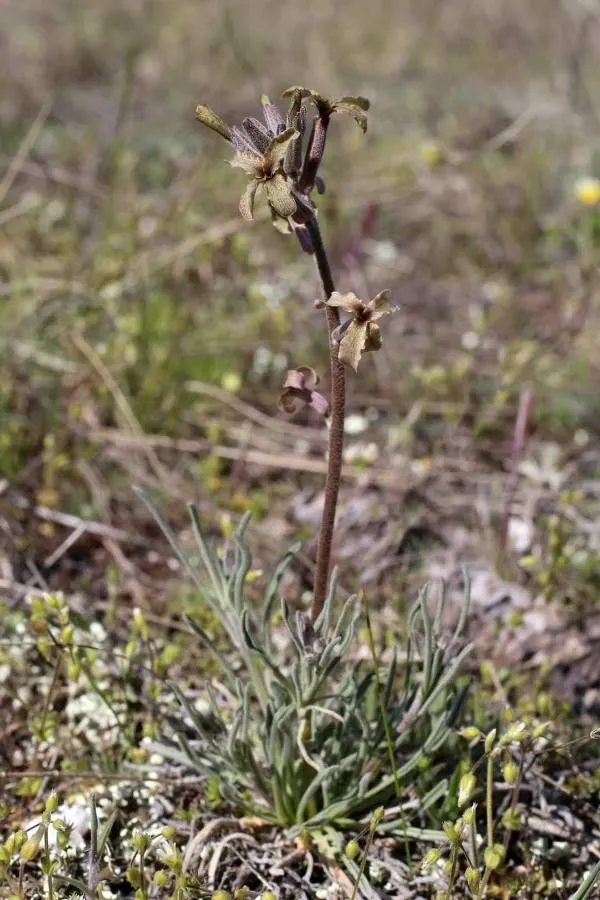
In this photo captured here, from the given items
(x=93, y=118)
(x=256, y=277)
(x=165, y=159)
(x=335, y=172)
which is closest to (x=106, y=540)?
(x=256, y=277)

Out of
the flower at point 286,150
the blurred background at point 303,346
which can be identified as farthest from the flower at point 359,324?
the blurred background at point 303,346

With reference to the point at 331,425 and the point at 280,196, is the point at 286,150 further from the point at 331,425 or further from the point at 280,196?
the point at 331,425

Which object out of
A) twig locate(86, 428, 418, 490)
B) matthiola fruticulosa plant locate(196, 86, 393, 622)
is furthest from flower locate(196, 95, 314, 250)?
twig locate(86, 428, 418, 490)

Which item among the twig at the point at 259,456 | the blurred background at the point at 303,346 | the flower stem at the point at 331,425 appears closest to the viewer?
the flower stem at the point at 331,425

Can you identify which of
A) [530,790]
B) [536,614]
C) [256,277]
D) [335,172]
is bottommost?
[530,790]

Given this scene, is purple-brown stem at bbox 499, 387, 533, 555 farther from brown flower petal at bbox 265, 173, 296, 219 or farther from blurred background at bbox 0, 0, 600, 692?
brown flower petal at bbox 265, 173, 296, 219

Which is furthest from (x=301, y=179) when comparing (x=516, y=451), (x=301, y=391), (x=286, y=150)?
(x=516, y=451)

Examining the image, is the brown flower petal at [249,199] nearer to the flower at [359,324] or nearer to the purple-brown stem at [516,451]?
the flower at [359,324]

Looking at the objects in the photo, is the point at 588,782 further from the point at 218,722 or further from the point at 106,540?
the point at 106,540
